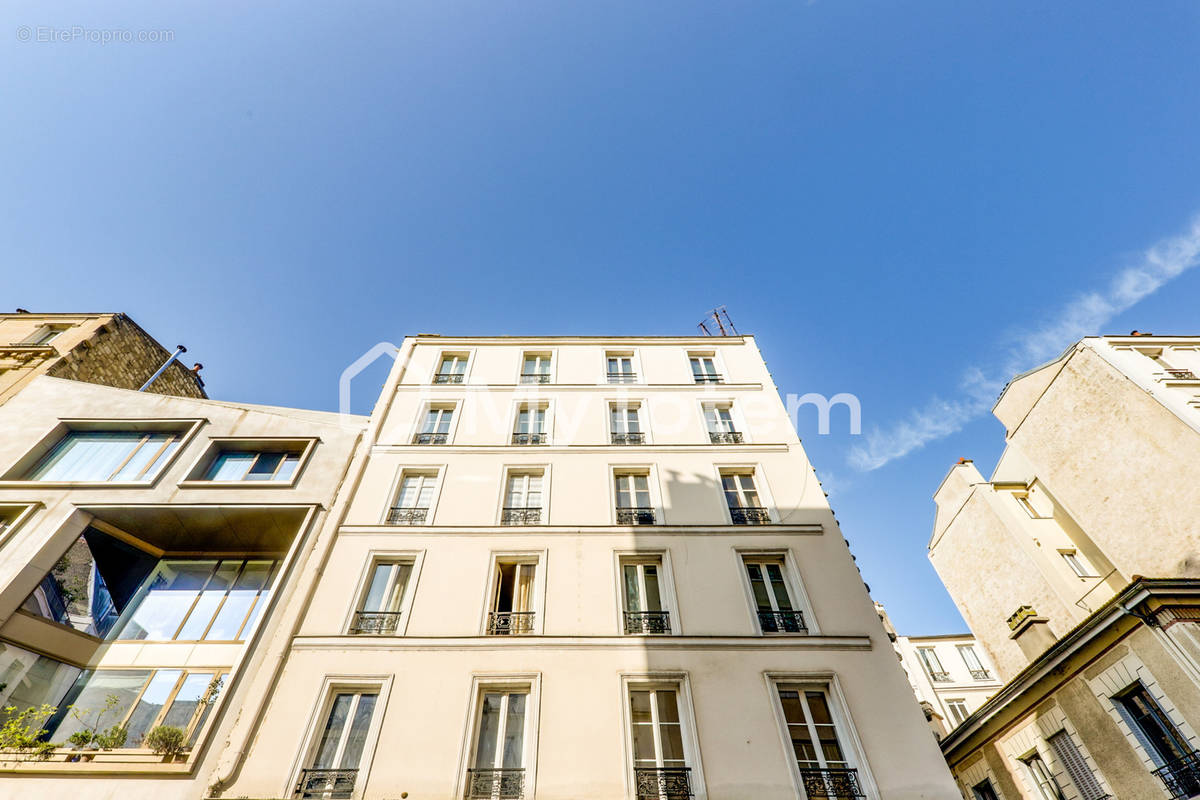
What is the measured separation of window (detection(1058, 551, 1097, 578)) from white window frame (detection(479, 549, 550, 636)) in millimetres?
18118

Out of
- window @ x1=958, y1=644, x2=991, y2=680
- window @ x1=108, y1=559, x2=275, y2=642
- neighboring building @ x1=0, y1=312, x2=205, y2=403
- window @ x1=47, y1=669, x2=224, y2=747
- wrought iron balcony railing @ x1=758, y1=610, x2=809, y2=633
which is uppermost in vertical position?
neighboring building @ x1=0, y1=312, x2=205, y2=403

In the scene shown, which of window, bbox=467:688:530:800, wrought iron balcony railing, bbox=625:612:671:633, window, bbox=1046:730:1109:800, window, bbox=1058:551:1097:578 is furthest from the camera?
window, bbox=1058:551:1097:578

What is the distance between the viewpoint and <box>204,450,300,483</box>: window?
12.6m

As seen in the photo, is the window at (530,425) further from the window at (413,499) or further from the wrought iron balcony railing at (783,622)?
the wrought iron balcony railing at (783,622)

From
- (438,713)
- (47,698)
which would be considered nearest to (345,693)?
(438,713)

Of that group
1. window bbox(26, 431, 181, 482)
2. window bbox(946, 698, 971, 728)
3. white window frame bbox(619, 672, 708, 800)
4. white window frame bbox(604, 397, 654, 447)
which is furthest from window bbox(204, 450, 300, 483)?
window bbox(946, 698, 971, 728)

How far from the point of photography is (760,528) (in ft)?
38.0

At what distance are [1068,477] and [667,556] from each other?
1533 centimetres

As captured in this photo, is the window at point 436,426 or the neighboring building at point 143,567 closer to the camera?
the neighboring building at point 143,567

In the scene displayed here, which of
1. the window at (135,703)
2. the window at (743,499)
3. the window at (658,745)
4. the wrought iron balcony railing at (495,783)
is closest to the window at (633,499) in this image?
the window at (743,499)

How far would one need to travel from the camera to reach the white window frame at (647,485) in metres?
12.1

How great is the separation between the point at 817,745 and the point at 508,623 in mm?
5522

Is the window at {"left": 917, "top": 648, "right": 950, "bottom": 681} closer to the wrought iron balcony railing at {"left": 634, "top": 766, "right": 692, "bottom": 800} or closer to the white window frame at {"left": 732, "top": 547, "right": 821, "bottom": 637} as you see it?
the white window frame at {"left": 732, "top": 547, "right": 821, "bottom": 637}

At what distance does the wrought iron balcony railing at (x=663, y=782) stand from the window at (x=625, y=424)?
7.20 meters
